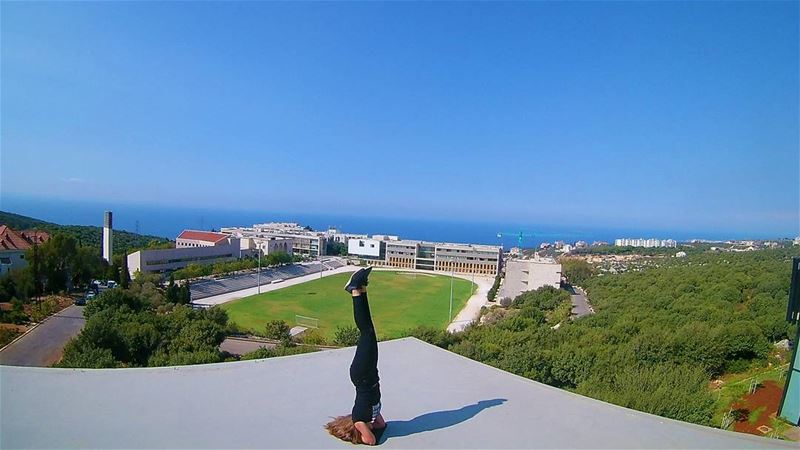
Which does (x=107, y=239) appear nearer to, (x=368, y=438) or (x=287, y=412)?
(x=287, y=412)

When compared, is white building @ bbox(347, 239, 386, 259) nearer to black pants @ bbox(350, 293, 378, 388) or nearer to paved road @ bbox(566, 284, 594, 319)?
paved road @ bbox(566, 284, 594, 319)

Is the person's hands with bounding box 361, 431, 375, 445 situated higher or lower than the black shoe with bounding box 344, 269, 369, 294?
lower

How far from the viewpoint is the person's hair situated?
9.62 ft

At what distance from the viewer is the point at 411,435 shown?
124 inches

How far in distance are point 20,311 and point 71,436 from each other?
15.0m

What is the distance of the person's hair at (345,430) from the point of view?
2.93 metres

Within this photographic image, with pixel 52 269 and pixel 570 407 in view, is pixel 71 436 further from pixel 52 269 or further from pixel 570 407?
pixel 52 269

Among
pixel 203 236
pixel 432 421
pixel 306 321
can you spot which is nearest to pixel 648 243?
pixel 203 236

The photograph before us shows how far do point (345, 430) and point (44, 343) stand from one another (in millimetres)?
13035

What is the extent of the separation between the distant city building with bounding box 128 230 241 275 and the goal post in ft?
40.9

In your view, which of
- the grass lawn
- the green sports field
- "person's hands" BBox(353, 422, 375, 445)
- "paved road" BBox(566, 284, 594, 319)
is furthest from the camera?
"paved road" BBox(566, 284, 594, 319)

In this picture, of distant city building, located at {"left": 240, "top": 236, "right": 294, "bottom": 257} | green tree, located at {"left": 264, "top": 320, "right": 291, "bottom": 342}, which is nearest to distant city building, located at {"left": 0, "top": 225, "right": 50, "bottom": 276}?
green tree, located at {"left": 264, "top": 320, "right": 291, "bottom": 342}

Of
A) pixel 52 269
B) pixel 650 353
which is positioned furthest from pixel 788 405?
pixel 52 269

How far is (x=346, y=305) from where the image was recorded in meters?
22.6
